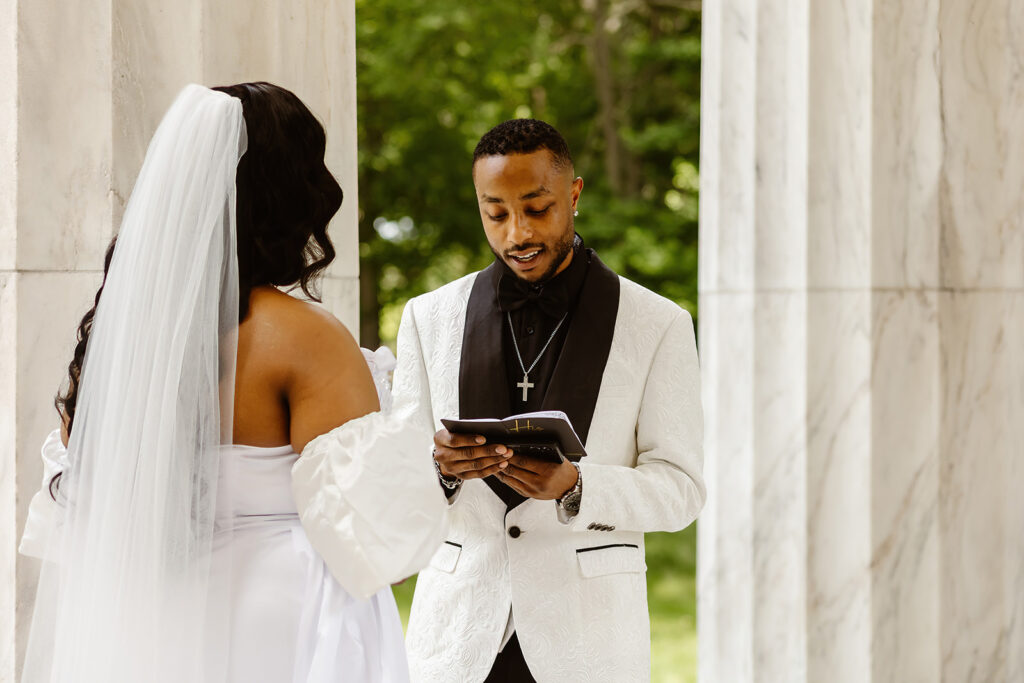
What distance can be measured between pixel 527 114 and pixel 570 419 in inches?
379

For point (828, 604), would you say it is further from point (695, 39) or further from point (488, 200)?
point (695, 39)

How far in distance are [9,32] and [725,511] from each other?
2731 millimetres

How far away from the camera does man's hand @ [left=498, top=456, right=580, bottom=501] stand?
2.25 metres

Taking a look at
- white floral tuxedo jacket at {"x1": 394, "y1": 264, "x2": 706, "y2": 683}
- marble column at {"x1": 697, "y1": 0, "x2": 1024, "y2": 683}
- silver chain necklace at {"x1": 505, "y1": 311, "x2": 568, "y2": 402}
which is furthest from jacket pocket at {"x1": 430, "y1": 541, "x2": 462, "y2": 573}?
marble column at {"x1": 697, "y1": 0, "x2": 1024, "y2": 683}

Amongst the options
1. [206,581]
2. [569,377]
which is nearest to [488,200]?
[569,377]

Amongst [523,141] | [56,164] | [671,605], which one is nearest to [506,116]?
A: [671,605]

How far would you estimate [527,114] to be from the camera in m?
11.7

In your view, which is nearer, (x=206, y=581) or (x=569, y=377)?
(x=206, y=581)

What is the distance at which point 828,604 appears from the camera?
3445mm

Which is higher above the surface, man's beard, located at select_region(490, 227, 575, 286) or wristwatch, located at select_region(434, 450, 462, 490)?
man's beard, located at select_region(490, 227, 575, 286)

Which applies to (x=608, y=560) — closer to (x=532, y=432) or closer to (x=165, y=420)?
(x=532, y=432)

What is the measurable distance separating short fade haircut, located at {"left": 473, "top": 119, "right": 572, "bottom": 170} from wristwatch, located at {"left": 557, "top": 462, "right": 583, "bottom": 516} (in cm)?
77

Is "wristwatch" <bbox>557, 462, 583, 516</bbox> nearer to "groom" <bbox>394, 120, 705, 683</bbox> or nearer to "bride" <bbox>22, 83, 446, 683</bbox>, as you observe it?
"groom" <bbox>394, 120, 705, 683</bbox>

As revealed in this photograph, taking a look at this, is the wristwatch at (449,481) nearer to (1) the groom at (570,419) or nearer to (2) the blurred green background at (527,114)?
(1) the groom at (570,419)
